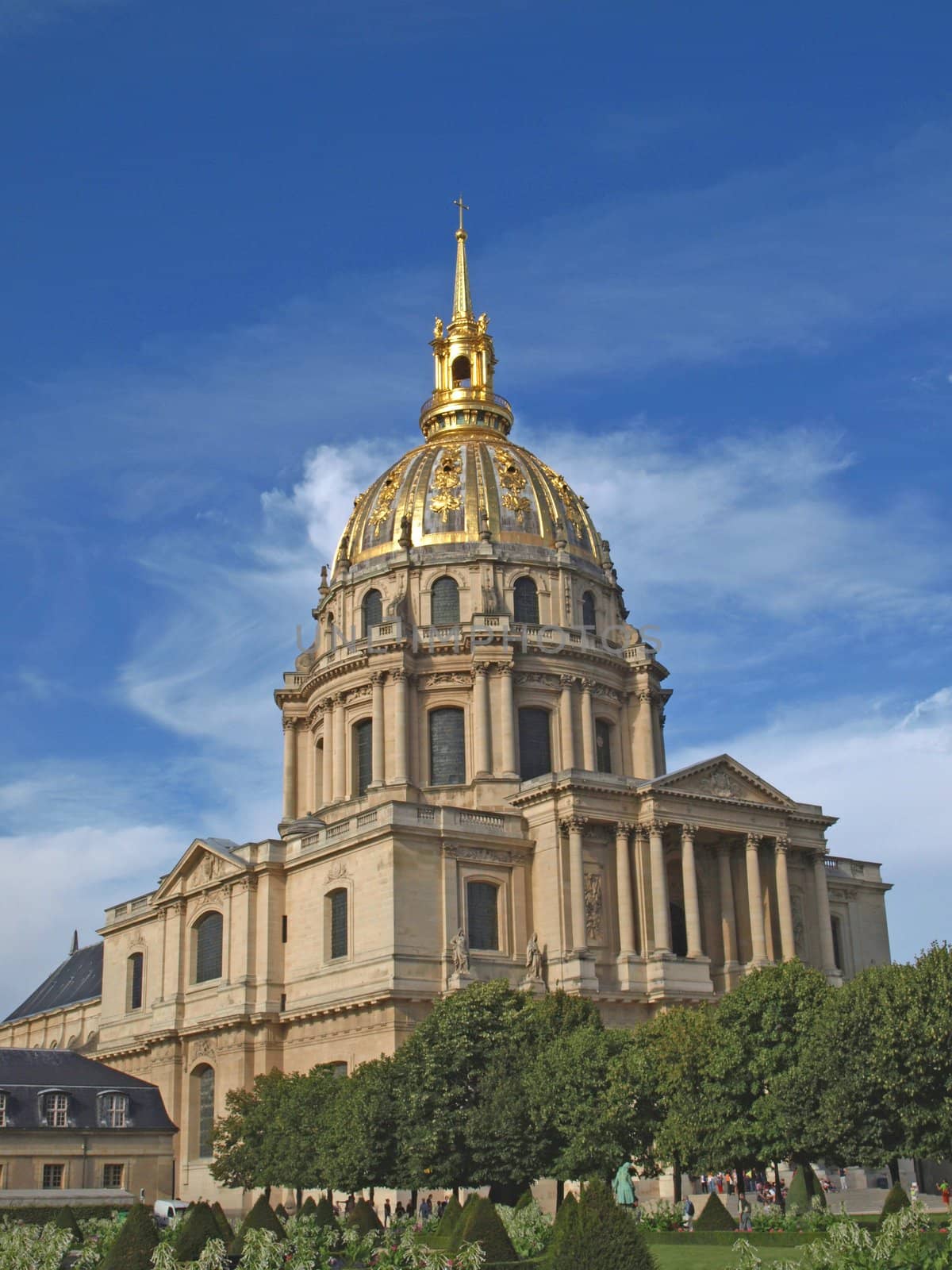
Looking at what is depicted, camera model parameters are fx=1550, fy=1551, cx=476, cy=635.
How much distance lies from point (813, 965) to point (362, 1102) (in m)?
25.4

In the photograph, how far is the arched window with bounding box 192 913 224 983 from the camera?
67.4 metres

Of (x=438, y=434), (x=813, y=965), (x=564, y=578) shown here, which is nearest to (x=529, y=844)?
(x=813, y=965)

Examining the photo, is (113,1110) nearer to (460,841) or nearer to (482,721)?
(460,841)

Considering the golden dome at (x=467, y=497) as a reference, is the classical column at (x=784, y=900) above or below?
below

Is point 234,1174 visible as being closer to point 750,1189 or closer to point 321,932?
point 321,932

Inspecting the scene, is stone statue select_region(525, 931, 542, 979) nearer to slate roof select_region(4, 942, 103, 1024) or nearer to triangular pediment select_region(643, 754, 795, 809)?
triangular pediment select_region(643, 754, 795, 809)

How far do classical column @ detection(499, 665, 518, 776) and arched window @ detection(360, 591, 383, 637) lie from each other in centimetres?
826

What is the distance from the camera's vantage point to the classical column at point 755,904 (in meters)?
62.5

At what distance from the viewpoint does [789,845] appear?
2596 inches

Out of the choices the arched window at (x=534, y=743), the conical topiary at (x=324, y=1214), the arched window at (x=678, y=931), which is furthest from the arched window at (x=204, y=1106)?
the conical topiary at (x=324, y=1214)

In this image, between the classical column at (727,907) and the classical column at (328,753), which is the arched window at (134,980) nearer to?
the classical column at (328,753)

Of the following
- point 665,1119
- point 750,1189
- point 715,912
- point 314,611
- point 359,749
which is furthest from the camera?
point 314,611

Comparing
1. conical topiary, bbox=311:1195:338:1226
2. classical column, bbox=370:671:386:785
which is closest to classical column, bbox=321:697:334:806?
classical column, bbox=370:671:386:785

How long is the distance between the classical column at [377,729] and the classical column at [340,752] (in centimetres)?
187
